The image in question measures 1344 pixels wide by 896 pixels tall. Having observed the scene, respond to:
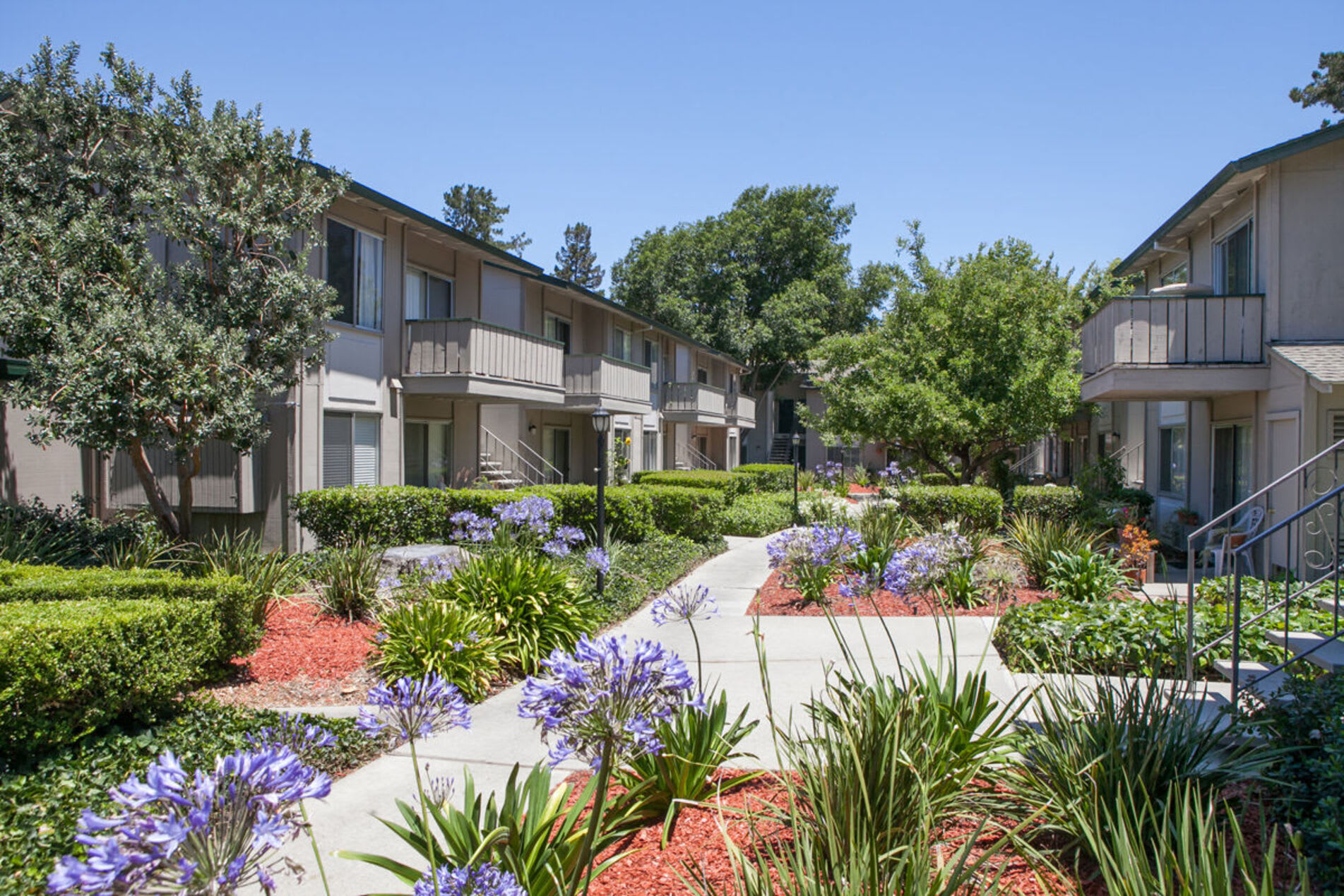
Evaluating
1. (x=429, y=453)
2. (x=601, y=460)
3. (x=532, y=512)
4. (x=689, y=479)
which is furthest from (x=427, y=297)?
(x=532, y=512)

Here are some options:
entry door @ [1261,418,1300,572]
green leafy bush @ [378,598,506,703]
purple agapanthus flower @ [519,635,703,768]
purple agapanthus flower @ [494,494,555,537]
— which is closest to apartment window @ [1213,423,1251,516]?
entry door @ [1261,418,1300,572]

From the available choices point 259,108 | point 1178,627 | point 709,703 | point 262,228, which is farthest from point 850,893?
point 259,108

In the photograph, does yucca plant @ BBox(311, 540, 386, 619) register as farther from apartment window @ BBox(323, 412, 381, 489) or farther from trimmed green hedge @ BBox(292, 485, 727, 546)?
apartment window @ BBox(323, 412, 381, 489)

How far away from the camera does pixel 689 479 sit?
2219 centimetres

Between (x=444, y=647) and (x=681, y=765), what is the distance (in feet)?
10.7

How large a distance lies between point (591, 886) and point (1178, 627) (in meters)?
5.62

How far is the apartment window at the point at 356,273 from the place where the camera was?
13953 mm

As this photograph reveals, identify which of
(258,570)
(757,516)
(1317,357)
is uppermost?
(1317,357)

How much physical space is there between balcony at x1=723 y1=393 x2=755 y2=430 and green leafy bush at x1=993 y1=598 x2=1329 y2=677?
90.9 ft

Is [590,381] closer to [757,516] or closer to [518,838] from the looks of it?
[757,516]

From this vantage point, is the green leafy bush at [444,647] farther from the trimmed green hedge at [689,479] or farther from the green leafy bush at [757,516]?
the trimmed green hedge at [689,479]

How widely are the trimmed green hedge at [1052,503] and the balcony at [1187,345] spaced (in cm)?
266

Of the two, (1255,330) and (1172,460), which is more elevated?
(1255,330)

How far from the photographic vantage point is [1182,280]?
16.5 meters
